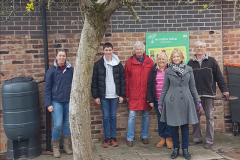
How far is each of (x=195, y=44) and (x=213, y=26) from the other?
82 centimetres

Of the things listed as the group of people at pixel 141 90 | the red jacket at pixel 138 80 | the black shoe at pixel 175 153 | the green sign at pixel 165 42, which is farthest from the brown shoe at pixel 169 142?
the green sign at pixel 165 42

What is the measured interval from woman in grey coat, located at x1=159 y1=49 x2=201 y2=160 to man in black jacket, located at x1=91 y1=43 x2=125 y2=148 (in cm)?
91

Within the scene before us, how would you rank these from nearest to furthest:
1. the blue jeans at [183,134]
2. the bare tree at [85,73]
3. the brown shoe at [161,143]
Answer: the bare tree at [85,73] < the blue jeans at [183,134] < the brown shoe at [161,143]

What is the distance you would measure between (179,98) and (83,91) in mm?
2055

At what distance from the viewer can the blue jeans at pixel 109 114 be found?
7.38 metres

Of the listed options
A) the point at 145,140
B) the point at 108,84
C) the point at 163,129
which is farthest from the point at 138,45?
the point at 145,140

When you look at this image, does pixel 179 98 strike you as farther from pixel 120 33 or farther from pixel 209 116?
pixel 120 33

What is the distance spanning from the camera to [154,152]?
7.23 meters

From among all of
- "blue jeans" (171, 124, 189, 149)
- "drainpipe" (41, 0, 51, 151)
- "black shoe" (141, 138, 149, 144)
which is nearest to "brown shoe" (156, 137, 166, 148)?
"black shoe" (141, 138, 149, 144)

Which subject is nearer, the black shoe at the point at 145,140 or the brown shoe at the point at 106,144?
the brown shoe at the point at 106,144

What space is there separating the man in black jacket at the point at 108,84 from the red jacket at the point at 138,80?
0.51ft

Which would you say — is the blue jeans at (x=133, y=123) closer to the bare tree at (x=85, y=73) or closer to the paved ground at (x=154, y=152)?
the paved ground at (x=154, y=152)

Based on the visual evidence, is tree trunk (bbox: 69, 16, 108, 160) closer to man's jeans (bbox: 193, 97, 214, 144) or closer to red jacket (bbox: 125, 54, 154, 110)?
red jacket (bbox: 125, 54, 154, 110)

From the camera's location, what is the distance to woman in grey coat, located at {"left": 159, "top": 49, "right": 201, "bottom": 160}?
6621mm
